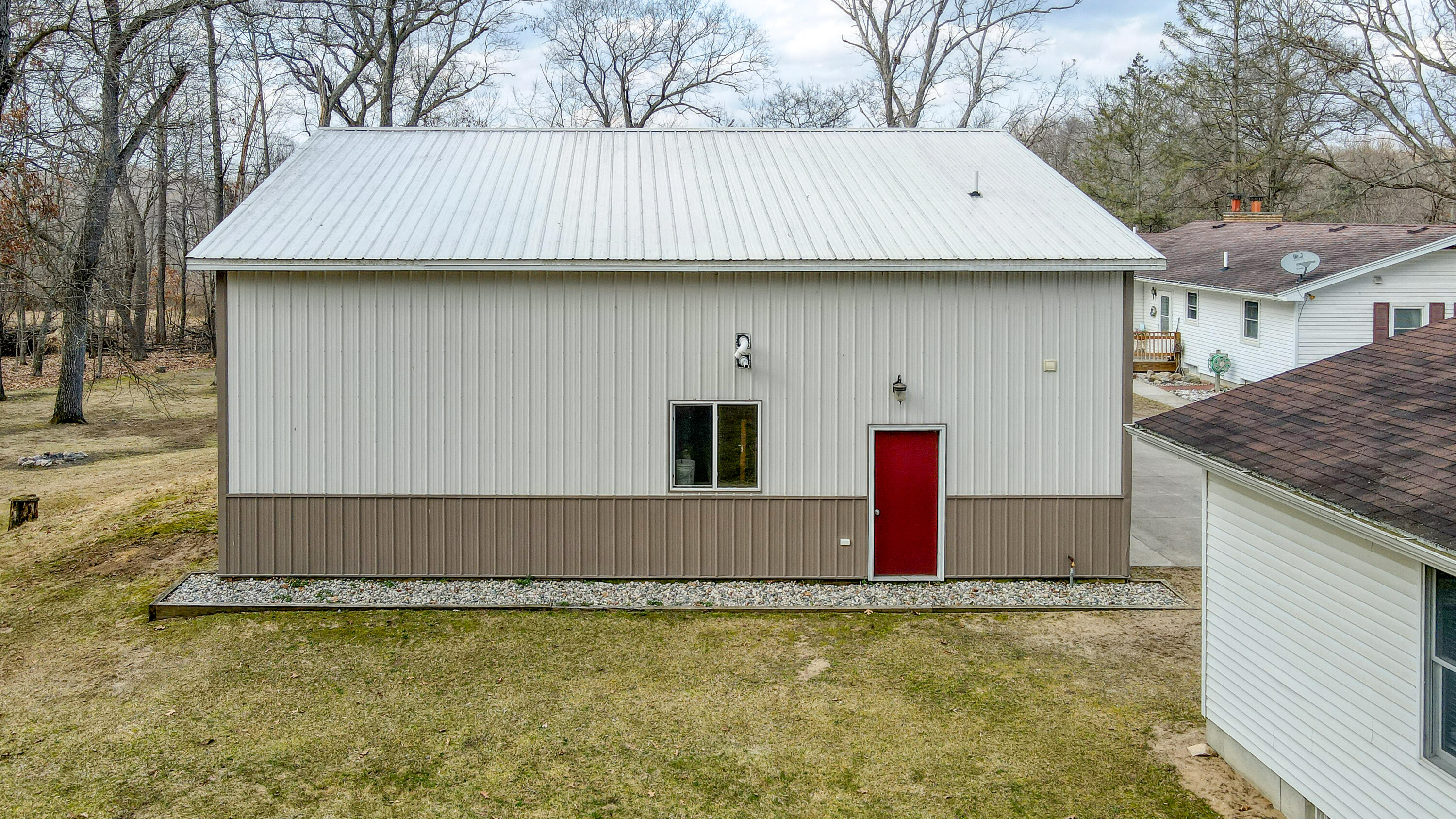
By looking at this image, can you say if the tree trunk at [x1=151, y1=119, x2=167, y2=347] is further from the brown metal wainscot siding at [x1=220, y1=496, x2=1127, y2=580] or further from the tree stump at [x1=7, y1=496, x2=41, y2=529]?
the brown metal wainscot siding at [x1=220, y1=496, x2=1127, y2=580]

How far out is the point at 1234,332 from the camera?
1021 inches

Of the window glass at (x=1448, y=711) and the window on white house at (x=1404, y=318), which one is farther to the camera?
the window on white house at (x=1404, y=318)

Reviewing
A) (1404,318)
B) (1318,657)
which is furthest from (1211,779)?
(1404,318)

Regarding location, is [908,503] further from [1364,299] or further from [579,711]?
[1364,299]

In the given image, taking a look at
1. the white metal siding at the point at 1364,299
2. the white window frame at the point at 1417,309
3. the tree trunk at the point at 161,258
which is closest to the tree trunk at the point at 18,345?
the tree trunk at the point at 161,258

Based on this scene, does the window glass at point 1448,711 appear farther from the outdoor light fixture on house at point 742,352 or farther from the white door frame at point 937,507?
the outdoor light fixture on house at point 742,352

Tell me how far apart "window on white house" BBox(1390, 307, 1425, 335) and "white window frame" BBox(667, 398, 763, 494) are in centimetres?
1871

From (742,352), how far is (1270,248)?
22.4 meters

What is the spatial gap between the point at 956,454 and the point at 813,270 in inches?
98.9

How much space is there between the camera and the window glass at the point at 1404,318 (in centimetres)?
2348

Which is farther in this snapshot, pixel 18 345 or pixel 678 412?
pixel 18 345

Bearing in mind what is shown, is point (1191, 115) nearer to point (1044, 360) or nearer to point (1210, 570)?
point (1044, 360)

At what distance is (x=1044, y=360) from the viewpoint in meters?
11.4

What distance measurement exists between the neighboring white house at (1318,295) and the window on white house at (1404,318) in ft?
0.06
